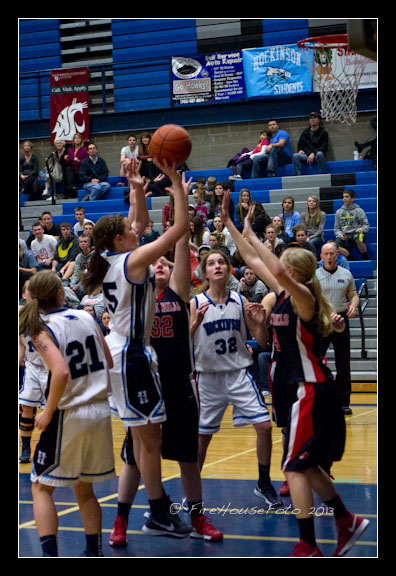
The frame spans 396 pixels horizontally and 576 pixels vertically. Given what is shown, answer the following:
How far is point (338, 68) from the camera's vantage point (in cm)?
886

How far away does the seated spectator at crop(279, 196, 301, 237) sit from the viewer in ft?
42.5

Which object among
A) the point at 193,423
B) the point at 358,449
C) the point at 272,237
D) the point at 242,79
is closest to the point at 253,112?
the point at 242,79

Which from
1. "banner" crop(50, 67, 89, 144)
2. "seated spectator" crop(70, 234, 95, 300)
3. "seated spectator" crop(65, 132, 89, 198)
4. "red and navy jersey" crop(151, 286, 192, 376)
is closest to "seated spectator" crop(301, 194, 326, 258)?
"seated spectator" crop(70, 234, 95, 300)

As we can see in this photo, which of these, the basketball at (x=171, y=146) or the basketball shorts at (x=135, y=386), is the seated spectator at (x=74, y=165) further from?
the basketball shorts at (x=135, y=386)

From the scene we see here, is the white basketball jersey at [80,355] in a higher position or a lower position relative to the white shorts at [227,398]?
higher

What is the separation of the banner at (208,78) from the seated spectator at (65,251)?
5752 millimetres

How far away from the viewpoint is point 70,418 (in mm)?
4094

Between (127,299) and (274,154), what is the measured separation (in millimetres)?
11333

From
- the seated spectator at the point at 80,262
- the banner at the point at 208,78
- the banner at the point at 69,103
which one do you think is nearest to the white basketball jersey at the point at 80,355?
the seated spectator at the point at 80,262

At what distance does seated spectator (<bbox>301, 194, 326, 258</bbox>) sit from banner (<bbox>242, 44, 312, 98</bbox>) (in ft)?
15.7

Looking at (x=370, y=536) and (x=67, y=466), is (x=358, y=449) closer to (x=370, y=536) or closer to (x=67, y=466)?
(x=370, y=536)

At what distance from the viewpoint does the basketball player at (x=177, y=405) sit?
4816mm

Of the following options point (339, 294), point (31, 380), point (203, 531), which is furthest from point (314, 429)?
point (339, 294)
